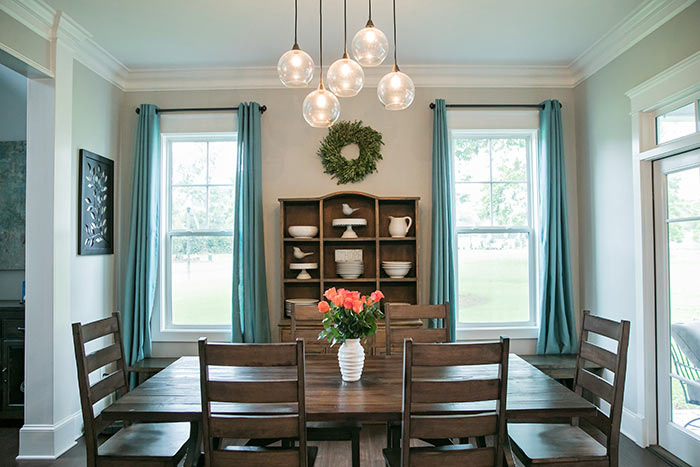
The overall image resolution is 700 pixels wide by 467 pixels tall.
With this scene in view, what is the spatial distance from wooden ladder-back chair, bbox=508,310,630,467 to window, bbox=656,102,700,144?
144 centimetres

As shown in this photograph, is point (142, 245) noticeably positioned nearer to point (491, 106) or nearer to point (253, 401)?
point (253, 401)

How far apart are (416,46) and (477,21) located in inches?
21.9

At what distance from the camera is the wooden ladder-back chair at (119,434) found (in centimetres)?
205

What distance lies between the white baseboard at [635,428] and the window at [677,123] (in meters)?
1.95

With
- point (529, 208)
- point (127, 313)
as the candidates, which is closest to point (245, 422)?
point (127, 313)

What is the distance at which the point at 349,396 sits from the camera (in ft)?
6.65

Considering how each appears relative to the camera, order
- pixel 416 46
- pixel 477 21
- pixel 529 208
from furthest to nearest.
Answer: pixel 529 208, pixel 416 46, pixel 477 21

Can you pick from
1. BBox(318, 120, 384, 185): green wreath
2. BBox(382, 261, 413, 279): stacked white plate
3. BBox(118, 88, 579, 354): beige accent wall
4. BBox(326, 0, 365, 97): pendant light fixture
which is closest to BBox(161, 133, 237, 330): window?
BBox(118, 88, 579, 354): beige accent wall

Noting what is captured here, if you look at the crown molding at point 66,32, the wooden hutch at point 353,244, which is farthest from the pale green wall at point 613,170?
the crown molding at point 66,32

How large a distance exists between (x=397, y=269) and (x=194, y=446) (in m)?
2.35

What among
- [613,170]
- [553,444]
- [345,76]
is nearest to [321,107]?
[345,76]

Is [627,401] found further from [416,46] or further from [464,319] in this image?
[416,46]

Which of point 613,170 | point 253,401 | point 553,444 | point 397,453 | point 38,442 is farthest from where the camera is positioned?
point 613,170

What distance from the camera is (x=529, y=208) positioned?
14.2ft
